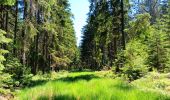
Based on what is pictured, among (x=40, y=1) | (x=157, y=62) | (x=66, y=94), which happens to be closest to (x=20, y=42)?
(x=40, y=1)

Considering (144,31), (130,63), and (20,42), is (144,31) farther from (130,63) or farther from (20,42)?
(20,42)

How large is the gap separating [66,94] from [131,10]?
71.5ft

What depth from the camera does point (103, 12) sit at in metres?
29.5

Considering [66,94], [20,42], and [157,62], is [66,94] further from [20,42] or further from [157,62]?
[157,62]

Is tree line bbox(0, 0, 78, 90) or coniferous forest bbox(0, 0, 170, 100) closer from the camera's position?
coniferous forest bbox(0, 0, 170, 100)

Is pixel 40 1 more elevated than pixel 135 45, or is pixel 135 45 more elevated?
pixel 40 1

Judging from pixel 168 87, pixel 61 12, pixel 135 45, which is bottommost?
pixel 168 87

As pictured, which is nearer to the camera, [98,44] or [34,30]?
[34,30]

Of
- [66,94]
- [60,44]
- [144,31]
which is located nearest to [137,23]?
[144,31]

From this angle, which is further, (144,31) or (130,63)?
(144,31)

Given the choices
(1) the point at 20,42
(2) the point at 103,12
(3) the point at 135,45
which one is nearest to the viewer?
(3) the point at 135,45

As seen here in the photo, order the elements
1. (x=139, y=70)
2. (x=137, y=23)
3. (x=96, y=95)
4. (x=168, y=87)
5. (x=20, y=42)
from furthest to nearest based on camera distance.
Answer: (x=137, y=23) < (x=20, y=42) < (x=139, y=70) < (x=168, y=87) < (x=96, y=95)

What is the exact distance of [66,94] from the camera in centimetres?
952

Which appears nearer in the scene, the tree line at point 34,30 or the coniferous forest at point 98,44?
the coniferous forest at point 98,44
